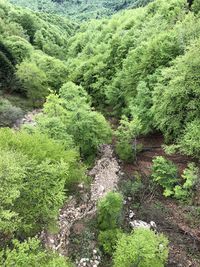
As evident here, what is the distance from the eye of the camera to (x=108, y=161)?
4491cm

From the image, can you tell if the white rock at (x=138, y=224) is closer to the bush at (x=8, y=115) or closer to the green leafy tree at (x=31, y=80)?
the bush at (x=8, y=115)

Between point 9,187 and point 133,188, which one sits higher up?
point 9,187

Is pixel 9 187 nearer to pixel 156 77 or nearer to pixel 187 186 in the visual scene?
pixel 187 186

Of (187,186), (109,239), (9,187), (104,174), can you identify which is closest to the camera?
(9,187)

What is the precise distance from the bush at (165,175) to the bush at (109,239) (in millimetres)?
8956

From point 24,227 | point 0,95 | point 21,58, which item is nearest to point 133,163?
point 24,227

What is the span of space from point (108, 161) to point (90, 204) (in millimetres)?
9751

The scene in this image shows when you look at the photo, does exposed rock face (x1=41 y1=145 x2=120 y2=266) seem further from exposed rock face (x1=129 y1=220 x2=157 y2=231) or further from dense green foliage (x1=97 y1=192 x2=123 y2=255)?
exposed rock face (x1=129 y1=220 x2=157 y2=231)

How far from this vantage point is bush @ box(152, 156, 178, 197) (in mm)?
37938

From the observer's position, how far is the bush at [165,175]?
37.9 m

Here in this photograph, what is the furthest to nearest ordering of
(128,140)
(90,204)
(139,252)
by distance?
(128,140), (90,204), (139,252)

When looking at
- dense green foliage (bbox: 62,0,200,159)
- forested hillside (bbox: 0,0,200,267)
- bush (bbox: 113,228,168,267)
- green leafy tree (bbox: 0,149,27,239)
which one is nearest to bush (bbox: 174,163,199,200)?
forested hillside (bbox: 0,0,200,267)

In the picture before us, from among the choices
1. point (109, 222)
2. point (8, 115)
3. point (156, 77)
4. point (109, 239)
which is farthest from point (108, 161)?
point (8, 115)

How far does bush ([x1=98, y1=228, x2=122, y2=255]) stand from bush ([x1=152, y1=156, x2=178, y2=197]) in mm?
8956
